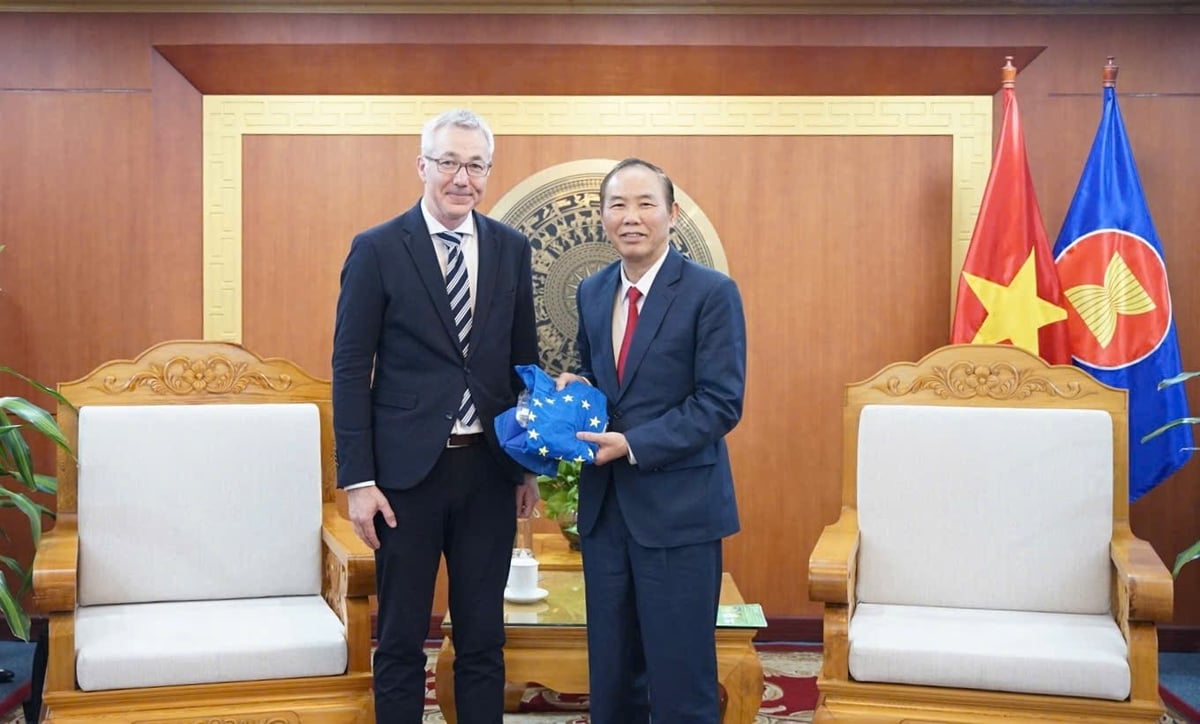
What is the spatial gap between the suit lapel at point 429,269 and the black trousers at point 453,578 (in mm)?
257

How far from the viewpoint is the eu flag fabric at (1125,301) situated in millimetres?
3674

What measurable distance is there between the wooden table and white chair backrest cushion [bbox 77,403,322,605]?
419 millimetres

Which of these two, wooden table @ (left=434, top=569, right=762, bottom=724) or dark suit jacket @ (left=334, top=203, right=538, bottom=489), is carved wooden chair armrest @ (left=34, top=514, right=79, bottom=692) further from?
wooden table @ (left=434, top=569, right=762, bottom=724)

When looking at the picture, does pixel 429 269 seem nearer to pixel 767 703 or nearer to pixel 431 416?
pixel 431 416

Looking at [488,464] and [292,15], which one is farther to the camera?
[292,15]

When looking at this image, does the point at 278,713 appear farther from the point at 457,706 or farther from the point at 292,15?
the point at 292,15

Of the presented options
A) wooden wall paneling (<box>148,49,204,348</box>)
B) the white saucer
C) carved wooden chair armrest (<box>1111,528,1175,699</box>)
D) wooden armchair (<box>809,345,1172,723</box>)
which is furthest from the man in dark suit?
wooden wall paneling (<box>148,49,204,348</box>)

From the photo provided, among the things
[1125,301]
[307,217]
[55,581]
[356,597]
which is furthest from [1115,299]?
[55,581]

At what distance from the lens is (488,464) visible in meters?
2.32

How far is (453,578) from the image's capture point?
237 centimetres

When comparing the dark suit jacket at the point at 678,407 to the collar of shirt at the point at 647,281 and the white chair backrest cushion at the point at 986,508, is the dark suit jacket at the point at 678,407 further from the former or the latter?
the white chair backrest cushion at the point at 986,508

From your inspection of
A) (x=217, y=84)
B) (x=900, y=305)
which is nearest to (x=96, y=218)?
(x=217, y=84)

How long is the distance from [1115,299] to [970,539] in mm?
1365

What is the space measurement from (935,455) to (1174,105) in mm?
1959
